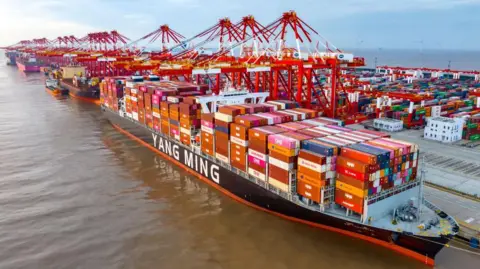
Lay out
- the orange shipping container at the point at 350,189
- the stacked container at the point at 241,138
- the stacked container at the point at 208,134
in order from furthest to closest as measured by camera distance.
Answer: the stacked container at the point at 208,134
the stacked container at the point at 241,138
the orange shipping container at the point at 350,189

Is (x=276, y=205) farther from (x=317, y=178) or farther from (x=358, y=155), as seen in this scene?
(x=358, y=155)

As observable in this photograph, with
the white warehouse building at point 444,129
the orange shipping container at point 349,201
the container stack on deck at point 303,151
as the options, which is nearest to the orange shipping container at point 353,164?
the container stack on deck at point 303,151

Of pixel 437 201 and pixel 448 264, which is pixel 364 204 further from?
pixel 437 201

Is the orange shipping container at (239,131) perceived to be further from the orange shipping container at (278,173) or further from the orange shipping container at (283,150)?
the orange shipping container at (278,173)

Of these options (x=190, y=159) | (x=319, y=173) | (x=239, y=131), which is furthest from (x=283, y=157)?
(x=190, y=159)

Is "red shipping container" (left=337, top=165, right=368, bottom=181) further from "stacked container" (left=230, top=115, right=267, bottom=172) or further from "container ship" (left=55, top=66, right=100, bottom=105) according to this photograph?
"container ship" (left=55, top=66, right=100, bottom=105)

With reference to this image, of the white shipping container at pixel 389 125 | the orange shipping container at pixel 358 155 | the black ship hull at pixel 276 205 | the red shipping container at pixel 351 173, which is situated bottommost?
the black ship hull at pixel 276 205
